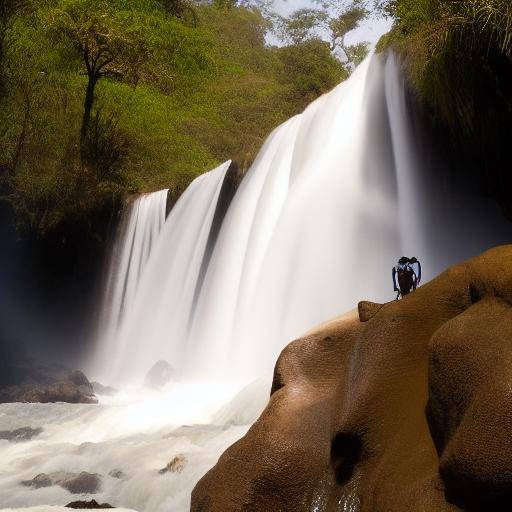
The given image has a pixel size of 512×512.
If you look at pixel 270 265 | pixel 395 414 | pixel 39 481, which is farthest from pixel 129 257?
pixel 395 414

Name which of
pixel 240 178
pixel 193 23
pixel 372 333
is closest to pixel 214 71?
pixel 193 23

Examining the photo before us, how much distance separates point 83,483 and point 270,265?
7076 millimetres

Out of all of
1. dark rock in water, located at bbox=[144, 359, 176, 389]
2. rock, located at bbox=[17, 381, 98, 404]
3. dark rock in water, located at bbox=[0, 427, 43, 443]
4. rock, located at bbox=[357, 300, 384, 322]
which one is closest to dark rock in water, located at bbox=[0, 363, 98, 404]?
rock, located at bbox=[17, 381, 98, 404]

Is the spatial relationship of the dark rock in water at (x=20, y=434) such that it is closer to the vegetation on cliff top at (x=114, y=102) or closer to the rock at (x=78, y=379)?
the rock at (x=78, y=379)

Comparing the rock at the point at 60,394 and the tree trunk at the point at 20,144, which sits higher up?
the tree trunk at the point at 20,144

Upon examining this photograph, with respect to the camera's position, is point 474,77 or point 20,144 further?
point 20,144

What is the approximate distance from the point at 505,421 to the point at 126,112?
27041 mm

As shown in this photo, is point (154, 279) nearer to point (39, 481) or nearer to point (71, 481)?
point (39, 481)

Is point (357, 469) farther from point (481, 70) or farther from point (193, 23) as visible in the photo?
point (193, 23)

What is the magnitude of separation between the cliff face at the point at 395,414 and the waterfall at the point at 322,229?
7232mm

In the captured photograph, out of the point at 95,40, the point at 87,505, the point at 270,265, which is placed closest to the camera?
the point at 87,505

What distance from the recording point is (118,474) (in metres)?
6.88

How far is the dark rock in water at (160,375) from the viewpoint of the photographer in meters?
14.7

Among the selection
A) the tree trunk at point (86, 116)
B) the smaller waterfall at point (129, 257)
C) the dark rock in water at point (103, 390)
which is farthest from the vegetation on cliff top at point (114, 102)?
the dark rock in water at point (103, 390)
